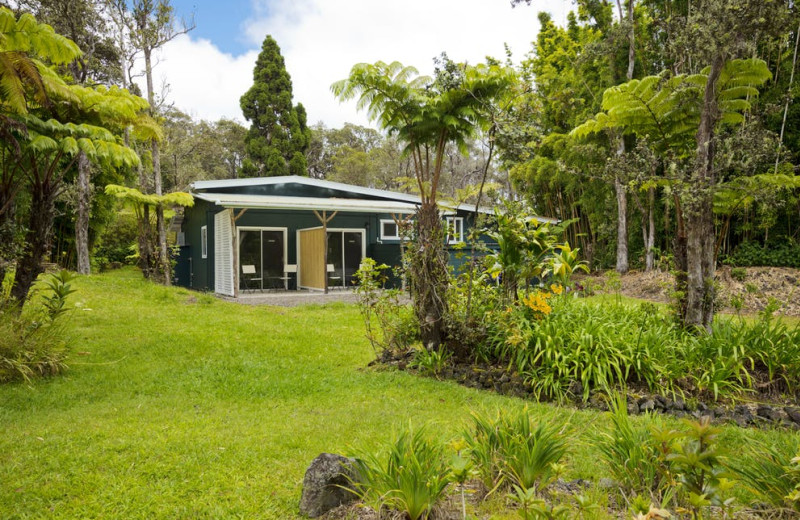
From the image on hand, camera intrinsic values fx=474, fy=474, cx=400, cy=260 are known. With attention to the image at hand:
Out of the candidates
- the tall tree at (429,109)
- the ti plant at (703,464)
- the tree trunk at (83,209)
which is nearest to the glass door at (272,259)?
the tree trunk at (83,209)

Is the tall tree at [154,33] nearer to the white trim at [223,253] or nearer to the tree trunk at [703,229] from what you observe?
the white trim at [223,253]

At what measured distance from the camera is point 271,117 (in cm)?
2672

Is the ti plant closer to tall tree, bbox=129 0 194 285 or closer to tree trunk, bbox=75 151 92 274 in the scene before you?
tall tree, bbox=129 0 194 285

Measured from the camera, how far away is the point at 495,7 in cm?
944

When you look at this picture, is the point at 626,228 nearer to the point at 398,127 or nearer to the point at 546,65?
the point at 546,65

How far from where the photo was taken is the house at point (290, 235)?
1477 cm

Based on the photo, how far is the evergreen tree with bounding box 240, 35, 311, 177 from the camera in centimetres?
2658

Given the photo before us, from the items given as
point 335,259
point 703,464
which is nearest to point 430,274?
point 703,464

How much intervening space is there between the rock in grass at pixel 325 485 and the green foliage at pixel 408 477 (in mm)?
85

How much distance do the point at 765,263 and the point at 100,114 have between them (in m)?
14.9

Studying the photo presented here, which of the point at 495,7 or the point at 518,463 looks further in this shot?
the point at 495,7

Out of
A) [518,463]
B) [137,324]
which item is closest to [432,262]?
[518,463]

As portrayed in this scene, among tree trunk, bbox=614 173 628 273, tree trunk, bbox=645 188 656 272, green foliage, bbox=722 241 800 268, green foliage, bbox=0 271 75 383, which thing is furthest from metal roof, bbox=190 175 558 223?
green foliage, bbox=0 271 75 383

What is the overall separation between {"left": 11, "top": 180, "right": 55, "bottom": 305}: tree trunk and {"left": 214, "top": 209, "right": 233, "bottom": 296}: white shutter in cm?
758
